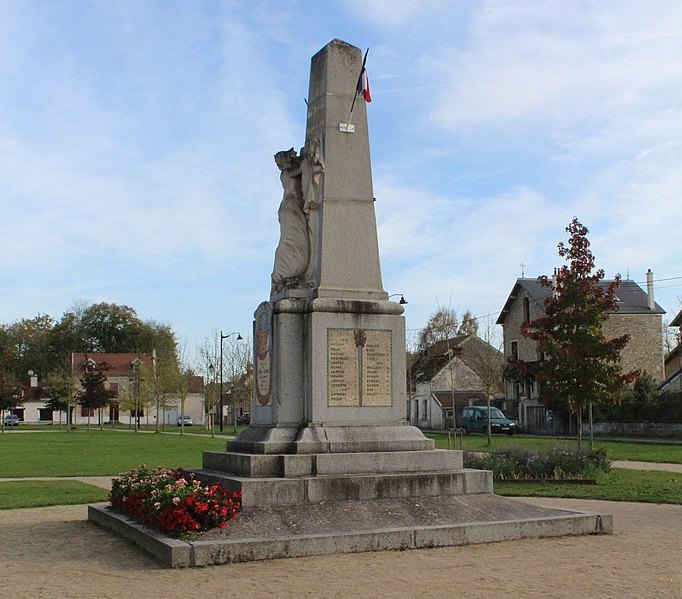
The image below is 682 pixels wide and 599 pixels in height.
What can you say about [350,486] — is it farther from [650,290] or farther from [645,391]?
[650,290]

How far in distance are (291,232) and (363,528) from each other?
438 cm

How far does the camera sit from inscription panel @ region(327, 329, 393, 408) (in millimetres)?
11250

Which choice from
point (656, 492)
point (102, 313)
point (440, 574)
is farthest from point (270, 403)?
point (102, 313)

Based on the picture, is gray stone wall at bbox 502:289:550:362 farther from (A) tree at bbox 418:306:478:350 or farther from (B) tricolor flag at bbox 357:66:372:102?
(B) tricolor flag at bbox 357:66:372:102

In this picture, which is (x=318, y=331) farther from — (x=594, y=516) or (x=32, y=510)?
(x=32, y=510)

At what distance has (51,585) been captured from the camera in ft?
26.2

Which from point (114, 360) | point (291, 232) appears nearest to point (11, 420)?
point (114, 360)

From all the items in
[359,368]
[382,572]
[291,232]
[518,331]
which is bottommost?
[382,572]

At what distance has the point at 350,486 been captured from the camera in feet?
33.5

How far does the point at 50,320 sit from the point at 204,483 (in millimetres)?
91743

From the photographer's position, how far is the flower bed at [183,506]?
30.1 feet

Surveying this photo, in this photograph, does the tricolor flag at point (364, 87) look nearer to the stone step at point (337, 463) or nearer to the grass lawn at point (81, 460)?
the stone step at point (337, 463)

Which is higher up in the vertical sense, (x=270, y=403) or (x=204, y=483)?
(x=270, y=403)

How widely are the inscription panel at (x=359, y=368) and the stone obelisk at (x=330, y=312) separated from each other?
13mm
